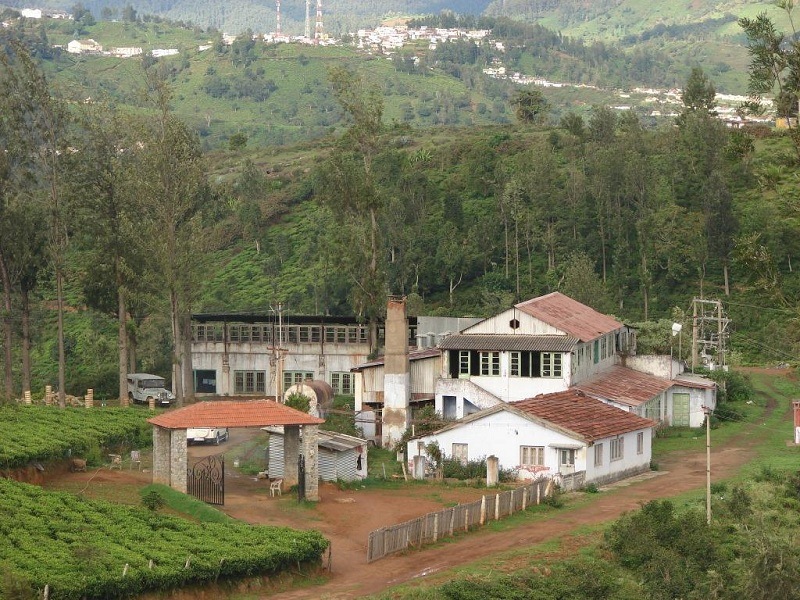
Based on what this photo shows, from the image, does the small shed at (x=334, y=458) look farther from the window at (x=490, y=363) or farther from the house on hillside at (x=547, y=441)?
the window at (x=490, y=363)

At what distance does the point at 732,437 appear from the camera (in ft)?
190

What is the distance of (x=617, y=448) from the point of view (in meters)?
49.8

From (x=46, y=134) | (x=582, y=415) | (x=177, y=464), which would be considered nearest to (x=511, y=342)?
(x=582, y=415)

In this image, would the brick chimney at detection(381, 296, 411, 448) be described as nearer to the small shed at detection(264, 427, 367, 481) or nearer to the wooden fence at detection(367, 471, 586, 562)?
the small shed at detection(264, 427, 367, 481)

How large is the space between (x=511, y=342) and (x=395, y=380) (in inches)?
195

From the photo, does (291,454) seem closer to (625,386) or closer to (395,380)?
(395,380)

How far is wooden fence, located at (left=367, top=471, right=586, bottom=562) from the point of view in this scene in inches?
1467

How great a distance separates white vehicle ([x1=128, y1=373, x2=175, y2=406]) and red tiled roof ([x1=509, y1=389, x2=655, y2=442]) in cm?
2237

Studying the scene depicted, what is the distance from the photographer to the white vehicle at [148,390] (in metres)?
68.4

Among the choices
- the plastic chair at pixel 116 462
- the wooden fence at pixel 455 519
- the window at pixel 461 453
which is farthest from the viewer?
the window at pixel 461 453

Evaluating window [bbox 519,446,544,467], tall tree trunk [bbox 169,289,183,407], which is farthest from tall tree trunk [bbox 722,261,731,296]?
window [bbox 519,446,544,467]

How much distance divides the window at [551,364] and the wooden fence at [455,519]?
966 centimetres

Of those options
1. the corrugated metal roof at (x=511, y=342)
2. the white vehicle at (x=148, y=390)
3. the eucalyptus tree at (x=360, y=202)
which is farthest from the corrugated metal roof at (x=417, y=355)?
the white vehicle at (x=148, y=390)

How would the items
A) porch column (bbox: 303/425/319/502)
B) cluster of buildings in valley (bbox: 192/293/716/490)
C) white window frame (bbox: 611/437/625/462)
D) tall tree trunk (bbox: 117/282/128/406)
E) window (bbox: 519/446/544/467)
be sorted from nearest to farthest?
porch column (bbox: 303/425/319/502) → window (bbox: 519/446/544/467) → cluster of buildings in valley (bbox: 192/293/716/490) → white window frame (bbox: 611/437/625/462) → tall tree trunk (bbox: 117/282/128/406)
